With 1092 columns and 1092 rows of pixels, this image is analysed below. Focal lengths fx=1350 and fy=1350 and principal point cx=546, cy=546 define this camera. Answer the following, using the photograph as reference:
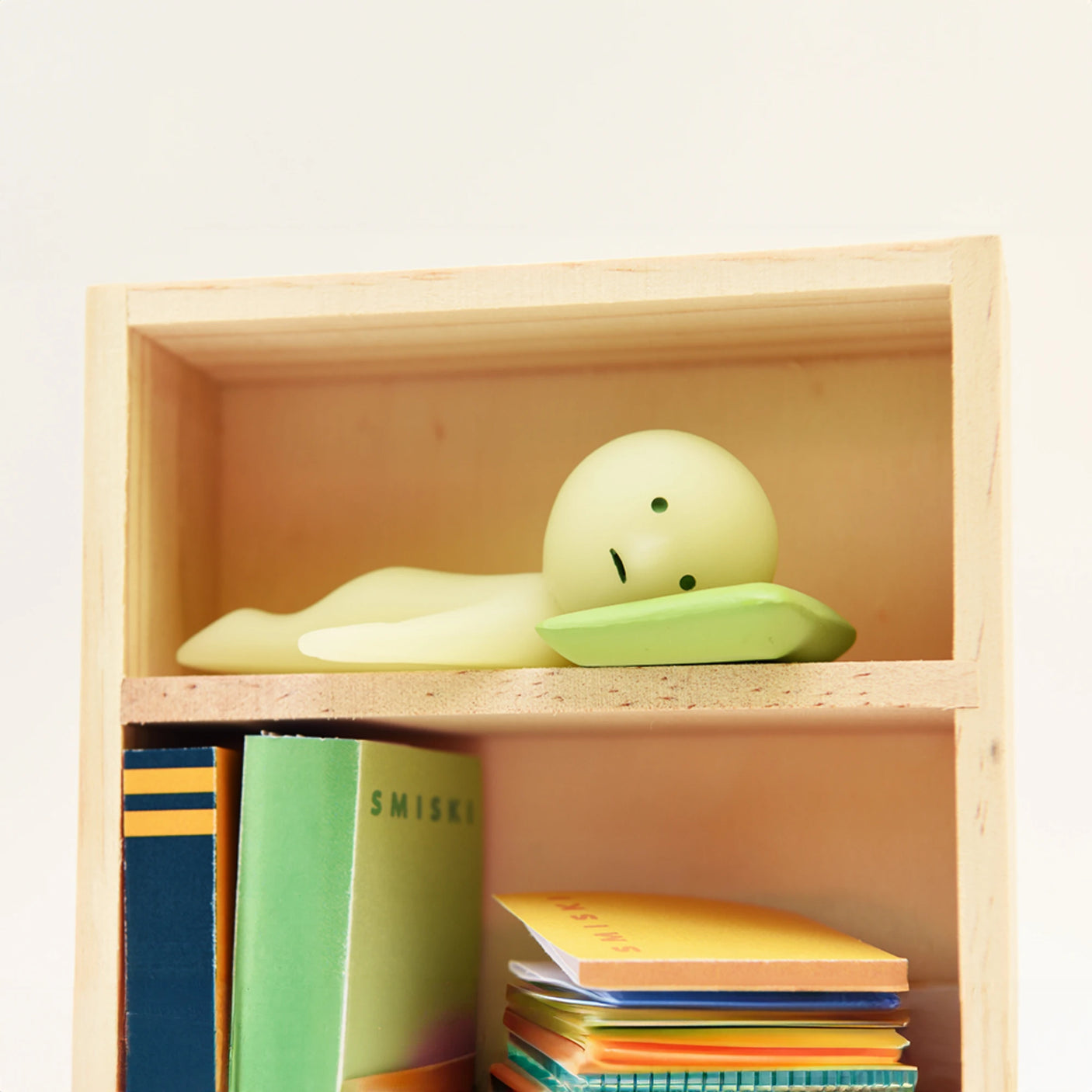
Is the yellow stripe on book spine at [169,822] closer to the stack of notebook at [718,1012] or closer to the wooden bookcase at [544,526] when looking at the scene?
the wooden bookcase at [544,526]

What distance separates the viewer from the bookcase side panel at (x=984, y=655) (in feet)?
2.31

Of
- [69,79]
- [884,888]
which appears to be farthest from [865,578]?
[69,79]

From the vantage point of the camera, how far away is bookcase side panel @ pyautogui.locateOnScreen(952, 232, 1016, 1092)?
703 millimetres

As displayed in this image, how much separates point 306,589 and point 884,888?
19.1 inches

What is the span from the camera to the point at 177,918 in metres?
0.78

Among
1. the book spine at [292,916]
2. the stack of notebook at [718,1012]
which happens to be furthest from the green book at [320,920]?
the stack of notebook at [718,1012]

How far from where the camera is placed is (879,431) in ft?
3.26

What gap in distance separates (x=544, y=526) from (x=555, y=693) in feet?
0.93

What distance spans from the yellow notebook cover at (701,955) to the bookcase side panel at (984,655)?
0.05m

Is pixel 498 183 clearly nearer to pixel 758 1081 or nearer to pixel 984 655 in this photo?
pixel 984 655

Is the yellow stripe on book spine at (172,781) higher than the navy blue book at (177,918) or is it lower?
higher

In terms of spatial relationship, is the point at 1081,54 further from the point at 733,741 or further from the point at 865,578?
the point at 733,741

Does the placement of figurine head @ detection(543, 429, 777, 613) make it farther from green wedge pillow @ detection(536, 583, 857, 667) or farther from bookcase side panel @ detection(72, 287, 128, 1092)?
bookcase side panel @ detection(72, 287, 128, 1092)

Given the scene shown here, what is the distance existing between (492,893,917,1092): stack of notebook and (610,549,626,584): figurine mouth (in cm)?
20
